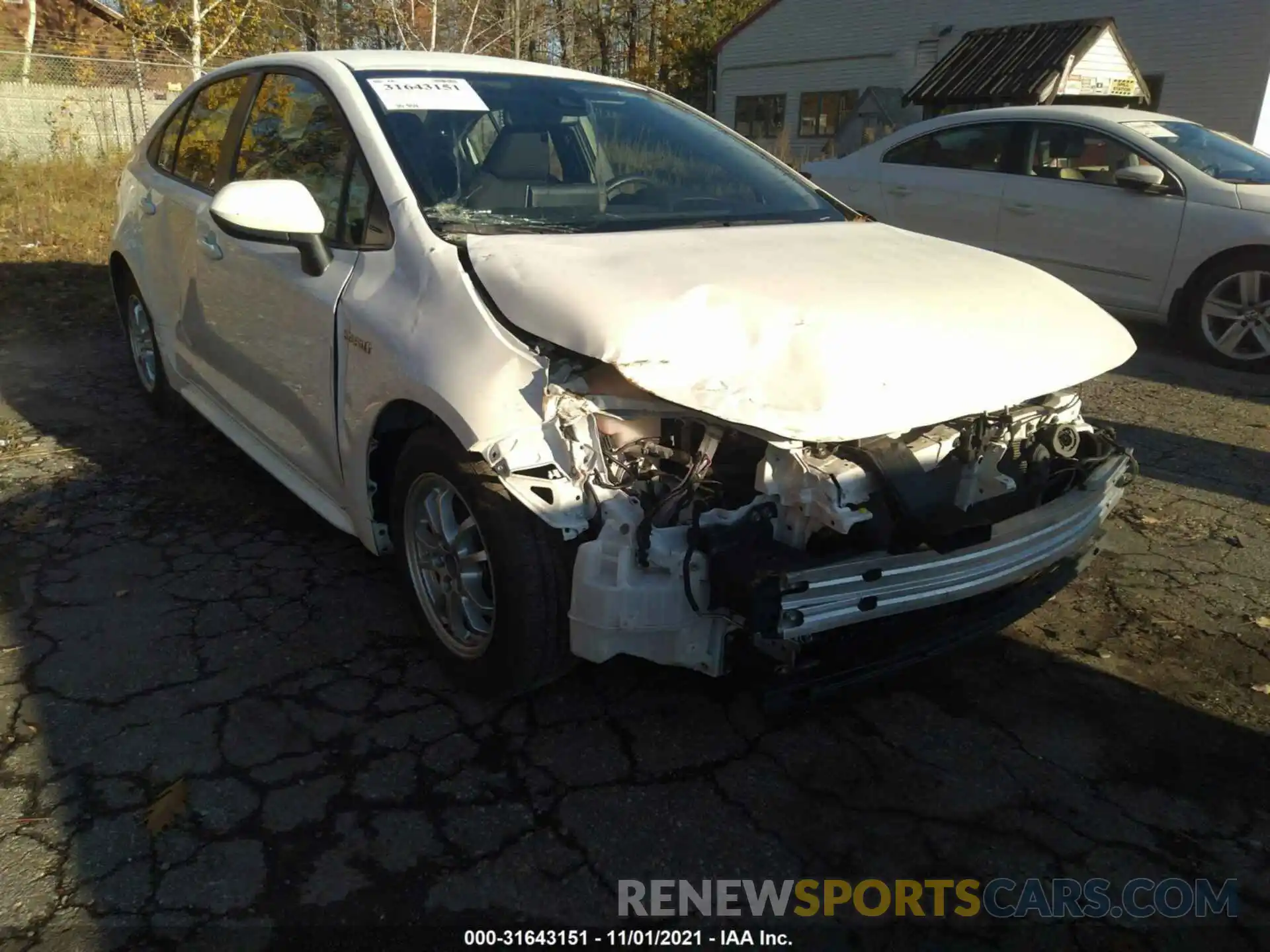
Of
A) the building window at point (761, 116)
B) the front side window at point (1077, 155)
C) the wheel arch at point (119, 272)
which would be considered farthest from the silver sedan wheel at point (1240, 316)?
the building window at point (761, 116)

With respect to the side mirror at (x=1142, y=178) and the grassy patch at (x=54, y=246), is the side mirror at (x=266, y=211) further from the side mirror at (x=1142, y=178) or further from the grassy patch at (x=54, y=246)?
the side mirror at (x=1142, y=178)

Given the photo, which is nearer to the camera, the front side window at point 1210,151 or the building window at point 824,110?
the front side window at point 1210,151

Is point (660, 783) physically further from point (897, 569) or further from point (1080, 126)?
point (1080, 126)

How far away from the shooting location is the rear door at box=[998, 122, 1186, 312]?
21.7ft

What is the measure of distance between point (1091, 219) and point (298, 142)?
18.4ft

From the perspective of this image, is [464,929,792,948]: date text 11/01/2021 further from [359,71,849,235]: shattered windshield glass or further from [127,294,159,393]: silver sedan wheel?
[127,294,159,393]: silver sedan wheel

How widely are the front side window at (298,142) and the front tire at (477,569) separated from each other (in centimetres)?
94

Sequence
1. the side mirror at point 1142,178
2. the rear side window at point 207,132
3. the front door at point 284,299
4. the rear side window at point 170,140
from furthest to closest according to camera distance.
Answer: the side mirror at point 1142,178 < the rear side window at point 170,140 < the rear side window at point 207,132 < the front door at point 284,299

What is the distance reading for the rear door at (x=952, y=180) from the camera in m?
7.45

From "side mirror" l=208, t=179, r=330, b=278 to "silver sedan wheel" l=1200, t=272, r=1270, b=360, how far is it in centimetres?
600

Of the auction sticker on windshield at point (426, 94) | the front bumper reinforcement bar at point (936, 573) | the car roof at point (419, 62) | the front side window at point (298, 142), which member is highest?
the car roof at point (419, 62)

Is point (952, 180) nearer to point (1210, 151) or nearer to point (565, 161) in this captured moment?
point (1210, 151)

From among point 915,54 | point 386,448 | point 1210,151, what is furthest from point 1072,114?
point 915,54

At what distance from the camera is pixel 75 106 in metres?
16.2
